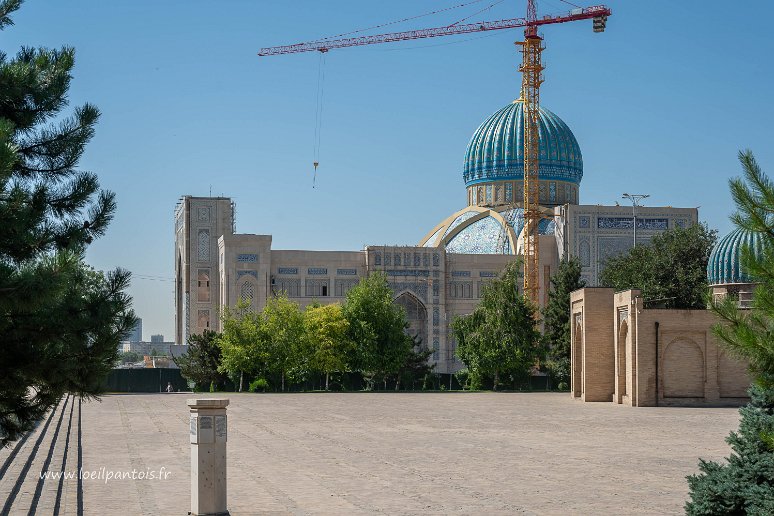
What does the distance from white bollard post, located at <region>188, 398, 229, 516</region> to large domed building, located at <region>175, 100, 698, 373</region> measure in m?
41.5

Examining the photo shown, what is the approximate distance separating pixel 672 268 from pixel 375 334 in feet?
44.6

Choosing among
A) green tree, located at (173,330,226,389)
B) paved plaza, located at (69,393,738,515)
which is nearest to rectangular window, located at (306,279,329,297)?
green tree, located at (173,330,226,389)

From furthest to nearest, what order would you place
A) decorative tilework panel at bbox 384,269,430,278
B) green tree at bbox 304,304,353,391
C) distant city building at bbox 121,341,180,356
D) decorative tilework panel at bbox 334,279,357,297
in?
1. distant city building at bbox 121,341,180,356
2. decorative tilework panel at bbox 384,269,430,278
3. decorative tilework panel at bbox 334,279,357,297
4. green tree at bbox 304,304,353,391

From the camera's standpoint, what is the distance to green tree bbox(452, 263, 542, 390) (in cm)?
A: 4262

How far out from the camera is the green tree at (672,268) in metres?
46.6

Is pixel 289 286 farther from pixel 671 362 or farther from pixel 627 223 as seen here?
pixel 671 362

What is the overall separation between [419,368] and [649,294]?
10.1 meters

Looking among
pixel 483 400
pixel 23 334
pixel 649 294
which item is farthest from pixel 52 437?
pixel 649 294

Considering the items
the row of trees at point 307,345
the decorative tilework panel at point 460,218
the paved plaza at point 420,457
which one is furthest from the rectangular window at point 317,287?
the paved plaza at point 420,457

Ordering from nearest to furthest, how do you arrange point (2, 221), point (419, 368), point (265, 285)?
1. point (2, 221)
2. point (419, 368)
3. point (265, 285)

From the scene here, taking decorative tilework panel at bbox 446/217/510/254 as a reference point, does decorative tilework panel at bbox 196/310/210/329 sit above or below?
below

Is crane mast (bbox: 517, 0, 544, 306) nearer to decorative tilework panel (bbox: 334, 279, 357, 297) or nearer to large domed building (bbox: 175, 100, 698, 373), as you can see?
large domed building (bbox: 175, 100, 698, 373)

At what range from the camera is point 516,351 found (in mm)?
42312

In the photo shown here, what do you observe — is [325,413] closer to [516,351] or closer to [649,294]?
[516,351]
